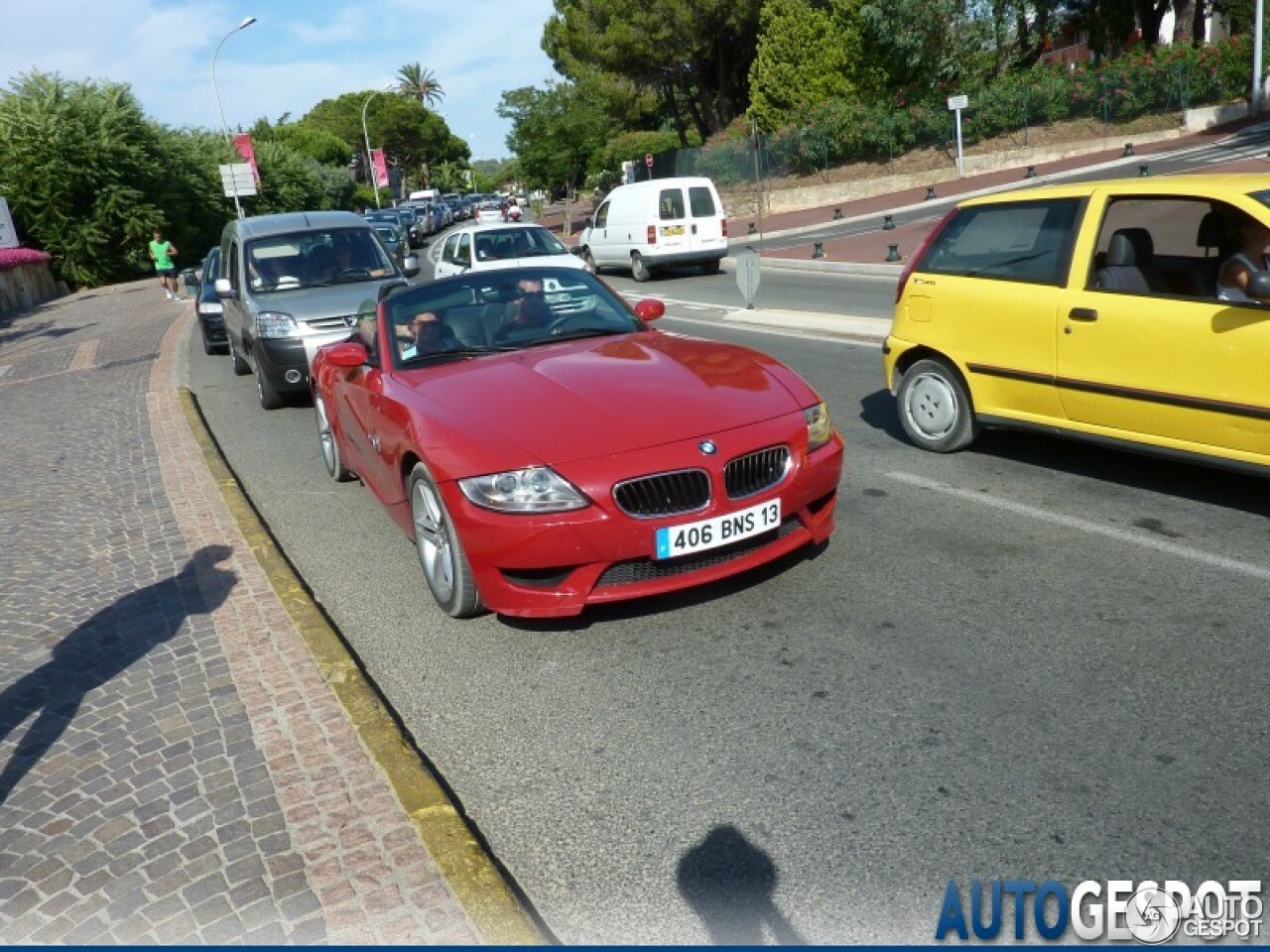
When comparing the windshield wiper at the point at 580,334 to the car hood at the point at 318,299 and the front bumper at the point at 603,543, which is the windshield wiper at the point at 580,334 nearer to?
the front bumper at the point at 603,543

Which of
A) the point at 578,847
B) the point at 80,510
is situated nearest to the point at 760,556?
the point at 578,847

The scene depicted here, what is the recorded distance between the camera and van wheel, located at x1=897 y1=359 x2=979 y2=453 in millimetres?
6922

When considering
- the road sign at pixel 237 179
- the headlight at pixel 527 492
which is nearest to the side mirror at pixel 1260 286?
the headlight at pixel 527 492

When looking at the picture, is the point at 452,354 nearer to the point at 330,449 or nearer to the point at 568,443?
the point at 568,443

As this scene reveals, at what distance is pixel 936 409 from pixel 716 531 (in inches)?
126

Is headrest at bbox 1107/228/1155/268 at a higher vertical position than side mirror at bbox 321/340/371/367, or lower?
higher

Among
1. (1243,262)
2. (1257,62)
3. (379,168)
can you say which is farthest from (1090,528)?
(379,168)

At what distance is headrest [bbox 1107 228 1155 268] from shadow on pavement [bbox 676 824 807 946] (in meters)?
4.27

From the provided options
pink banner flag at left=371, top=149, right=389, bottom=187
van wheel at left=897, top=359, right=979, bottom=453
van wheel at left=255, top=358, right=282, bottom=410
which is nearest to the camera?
van wheel at left=897, top=359, right=979, bottom=453

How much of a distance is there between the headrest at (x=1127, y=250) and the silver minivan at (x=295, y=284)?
22.1ft

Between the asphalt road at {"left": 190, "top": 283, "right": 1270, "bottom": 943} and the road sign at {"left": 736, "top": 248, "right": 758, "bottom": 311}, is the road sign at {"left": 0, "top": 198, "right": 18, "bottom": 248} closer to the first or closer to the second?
the road sign at {"left": 736, "top": 248, "right": 758, "bottom": 311}

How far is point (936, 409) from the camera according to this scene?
23.3 ft

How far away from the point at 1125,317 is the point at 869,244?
19.7 m

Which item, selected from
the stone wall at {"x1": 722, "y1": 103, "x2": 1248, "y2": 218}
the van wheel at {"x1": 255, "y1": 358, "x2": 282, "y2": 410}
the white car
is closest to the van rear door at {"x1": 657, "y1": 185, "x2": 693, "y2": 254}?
the white car
